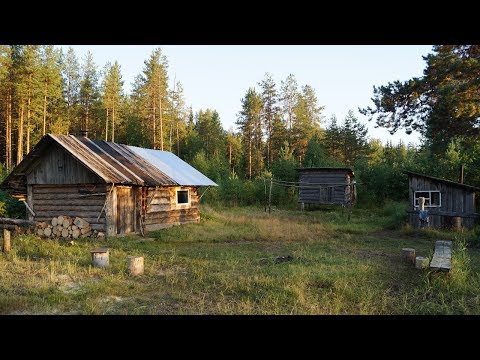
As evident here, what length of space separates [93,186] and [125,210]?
1867 mm

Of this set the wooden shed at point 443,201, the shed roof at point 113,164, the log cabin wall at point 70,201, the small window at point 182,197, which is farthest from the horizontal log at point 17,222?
the wooden shed at point 443,201

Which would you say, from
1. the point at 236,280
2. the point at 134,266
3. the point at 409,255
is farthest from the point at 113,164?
the point at 409,255

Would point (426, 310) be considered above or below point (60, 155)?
below

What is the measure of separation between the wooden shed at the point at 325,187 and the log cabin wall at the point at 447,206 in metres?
11.2

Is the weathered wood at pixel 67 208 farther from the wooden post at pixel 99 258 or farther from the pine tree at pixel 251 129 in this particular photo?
the pine tree at pixel 251 129

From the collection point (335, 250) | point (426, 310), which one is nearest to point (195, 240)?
point (335, 250)

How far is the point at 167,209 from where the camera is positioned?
2097cm

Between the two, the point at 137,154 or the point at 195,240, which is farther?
the point at 137,154

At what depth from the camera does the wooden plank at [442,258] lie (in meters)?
9.19

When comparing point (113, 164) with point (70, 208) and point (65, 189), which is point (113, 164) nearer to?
point (65, 189)
